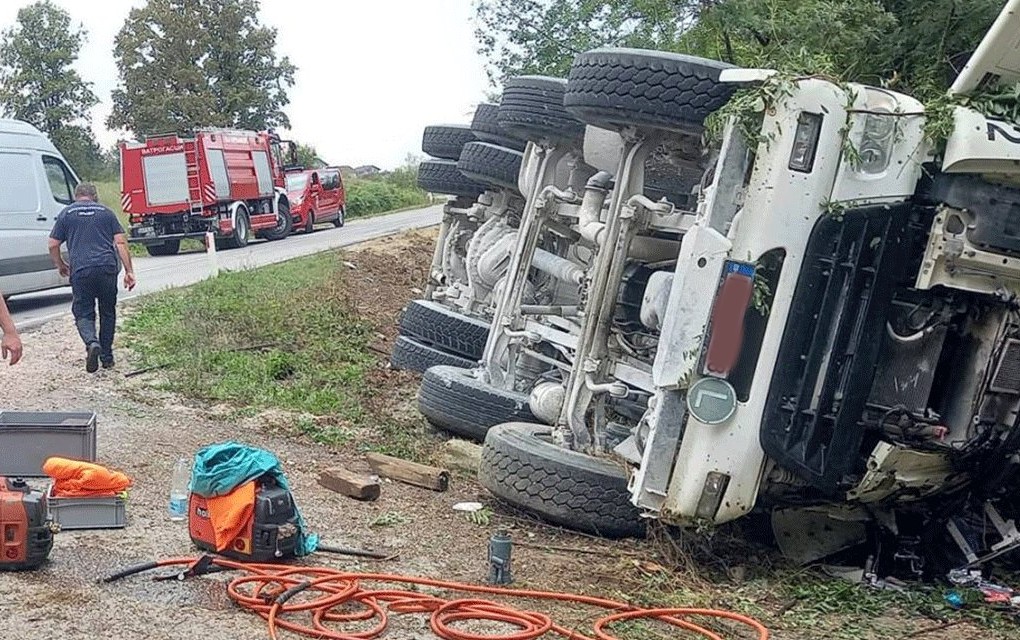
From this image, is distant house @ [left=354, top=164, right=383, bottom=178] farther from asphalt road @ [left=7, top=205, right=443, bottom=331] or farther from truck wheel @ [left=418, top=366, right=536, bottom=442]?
truck wheel @ [left=418, top=366, right=536, bottom=442]

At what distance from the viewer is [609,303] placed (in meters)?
5.55

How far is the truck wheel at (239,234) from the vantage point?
23.8m

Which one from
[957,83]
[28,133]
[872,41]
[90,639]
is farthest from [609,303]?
A: [28,133]

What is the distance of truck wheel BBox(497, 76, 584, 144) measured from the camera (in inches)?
263

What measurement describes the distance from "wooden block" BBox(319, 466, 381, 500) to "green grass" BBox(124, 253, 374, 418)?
131cm

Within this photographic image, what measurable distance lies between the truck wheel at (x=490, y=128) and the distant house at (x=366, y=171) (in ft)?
142

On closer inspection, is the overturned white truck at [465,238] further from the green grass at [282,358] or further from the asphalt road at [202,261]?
the asphalt road at [202,261]

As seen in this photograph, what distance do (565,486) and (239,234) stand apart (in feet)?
64.2

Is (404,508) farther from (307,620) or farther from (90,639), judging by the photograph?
(90,639)

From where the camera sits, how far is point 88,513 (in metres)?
5.09

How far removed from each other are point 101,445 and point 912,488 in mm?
4361

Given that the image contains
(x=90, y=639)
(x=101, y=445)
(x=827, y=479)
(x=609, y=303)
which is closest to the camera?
(x=90, y=639)

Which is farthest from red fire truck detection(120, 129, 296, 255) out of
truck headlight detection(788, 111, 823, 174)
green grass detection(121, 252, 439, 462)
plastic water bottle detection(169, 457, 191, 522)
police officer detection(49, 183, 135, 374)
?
truck headlight detection(788, 111, 823, 174)

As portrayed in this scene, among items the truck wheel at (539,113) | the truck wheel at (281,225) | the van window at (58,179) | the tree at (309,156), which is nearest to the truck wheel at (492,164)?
the truck wheel at (539,113)
